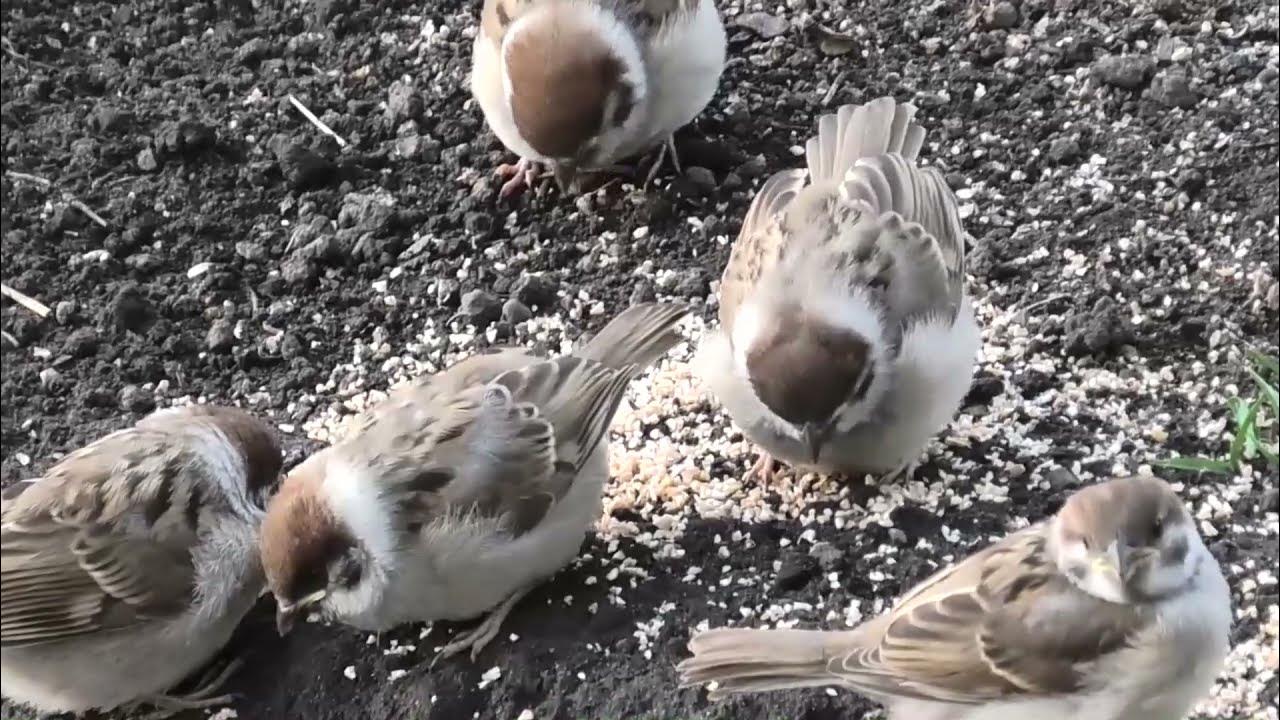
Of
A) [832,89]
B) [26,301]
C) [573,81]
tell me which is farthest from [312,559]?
[832,89]

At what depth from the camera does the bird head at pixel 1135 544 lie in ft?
6.48

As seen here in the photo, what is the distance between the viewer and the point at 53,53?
7.76ft

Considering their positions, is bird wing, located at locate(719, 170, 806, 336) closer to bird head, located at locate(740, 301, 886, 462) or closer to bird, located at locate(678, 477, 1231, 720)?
bird head, located at locate(740, 301, 886, 462)

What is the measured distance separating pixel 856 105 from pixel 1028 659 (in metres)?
1.39

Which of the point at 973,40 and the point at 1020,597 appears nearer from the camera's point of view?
the point at 1020,597

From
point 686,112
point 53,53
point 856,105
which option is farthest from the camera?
point 686,112

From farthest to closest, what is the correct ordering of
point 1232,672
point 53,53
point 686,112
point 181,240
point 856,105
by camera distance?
point 686,112 < point 856,105 < point 181,240 < point 53,53 < point 1232,672

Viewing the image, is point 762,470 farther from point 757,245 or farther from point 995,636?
point 995,636

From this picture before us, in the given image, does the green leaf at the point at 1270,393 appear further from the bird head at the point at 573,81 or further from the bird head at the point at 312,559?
the bird head at the point at 573,81

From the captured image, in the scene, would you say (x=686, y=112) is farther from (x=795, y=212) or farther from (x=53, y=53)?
(x=53, y=53)

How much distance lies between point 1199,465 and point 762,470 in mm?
848

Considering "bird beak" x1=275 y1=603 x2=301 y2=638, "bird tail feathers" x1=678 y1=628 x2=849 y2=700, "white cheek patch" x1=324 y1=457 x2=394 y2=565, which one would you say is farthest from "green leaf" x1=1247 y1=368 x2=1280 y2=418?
"bird beak" x1=275 y1=603 x2=301 y2=638

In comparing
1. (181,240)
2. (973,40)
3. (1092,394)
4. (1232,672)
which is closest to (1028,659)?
(1232,672)

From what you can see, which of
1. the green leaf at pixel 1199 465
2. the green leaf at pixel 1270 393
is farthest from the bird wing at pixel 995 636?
the green leaf at pixel 1270 393
